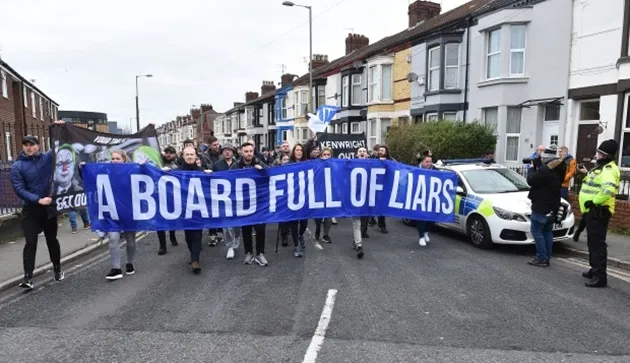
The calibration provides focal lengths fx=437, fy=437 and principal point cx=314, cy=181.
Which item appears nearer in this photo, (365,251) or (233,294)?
(233,294)

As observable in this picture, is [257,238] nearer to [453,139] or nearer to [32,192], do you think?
[32,192]

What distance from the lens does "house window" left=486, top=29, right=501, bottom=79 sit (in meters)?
16.2

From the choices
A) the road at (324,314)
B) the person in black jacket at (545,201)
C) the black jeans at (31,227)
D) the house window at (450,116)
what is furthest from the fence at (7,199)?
the house window at (450,116)

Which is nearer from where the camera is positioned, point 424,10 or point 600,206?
point 600,206

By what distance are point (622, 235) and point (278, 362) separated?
8666mm

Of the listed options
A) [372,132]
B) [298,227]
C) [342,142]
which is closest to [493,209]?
[298,227]

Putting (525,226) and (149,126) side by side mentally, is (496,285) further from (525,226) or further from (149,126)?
(149,126)

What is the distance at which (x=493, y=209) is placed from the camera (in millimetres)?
7980

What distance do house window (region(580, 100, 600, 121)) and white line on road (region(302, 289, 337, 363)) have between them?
39.6 feet

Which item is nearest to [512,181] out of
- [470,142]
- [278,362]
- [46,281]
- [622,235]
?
[622,235]

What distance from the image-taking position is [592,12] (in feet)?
42.6

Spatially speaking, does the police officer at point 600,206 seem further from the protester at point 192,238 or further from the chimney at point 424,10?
the chimney at point 424,10

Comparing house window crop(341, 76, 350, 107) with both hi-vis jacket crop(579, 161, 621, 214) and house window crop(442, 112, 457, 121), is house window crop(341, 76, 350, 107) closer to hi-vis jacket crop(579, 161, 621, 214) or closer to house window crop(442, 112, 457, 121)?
house window crop(442, 112, 457, 121)

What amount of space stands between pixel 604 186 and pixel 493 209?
2.31 meters
